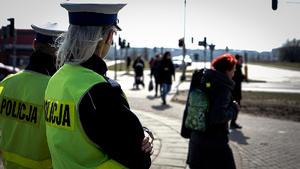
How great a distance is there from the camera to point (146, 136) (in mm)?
1476

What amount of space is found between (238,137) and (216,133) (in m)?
3.98

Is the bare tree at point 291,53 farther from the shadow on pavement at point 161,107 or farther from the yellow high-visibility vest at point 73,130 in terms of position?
the yellow high-visibility vest at point 73,130

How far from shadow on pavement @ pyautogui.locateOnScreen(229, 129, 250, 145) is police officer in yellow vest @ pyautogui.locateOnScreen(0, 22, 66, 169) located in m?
5.22

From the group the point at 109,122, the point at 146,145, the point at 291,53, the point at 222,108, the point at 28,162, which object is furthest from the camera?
the point at 291,53

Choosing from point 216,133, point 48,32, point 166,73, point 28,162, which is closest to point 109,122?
point 28,162

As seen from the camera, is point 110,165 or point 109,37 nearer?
point 110,165

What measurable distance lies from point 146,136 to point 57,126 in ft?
1.49

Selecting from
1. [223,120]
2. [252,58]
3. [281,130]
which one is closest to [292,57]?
[252,58]

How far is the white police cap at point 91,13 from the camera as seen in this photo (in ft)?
4.77

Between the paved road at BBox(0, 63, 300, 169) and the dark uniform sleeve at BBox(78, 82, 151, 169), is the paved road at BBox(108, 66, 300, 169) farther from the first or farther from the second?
the dark uniform sleeve at BBox(78, 82, 151, 169)

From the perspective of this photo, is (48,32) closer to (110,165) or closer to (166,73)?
(110,165)

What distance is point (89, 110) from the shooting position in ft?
4.33

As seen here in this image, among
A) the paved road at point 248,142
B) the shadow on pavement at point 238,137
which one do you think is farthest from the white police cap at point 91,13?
the shadow on pavement at point 238,137

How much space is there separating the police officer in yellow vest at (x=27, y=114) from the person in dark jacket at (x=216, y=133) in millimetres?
1733
